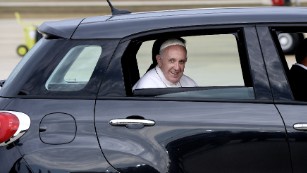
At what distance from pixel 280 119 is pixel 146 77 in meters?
0.89

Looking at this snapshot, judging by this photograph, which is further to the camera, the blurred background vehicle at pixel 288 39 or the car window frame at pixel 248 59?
the blurred background vehicle at pixel 288 39

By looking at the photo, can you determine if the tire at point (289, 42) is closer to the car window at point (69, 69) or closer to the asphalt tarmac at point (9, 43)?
the asphalt tarmac at point (9, 43)

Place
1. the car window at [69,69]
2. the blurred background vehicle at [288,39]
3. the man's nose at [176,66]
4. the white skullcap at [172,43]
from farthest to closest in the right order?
1. the blurred background vehicle at [288,39]
2. the man's nose at [176,66]
3. the white skullcap at [172,43]
4. the car window at [69,69]

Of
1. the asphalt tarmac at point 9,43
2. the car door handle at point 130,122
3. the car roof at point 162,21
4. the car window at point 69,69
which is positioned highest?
the car roof at point 162,21

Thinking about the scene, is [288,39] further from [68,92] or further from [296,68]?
[68,92]

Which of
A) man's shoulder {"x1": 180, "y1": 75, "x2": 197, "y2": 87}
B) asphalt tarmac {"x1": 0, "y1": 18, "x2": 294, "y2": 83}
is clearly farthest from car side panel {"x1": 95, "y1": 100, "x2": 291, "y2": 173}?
asphalt tarmac {"x1": 0, "y1": 18, "x2": 294, "y2": 83}

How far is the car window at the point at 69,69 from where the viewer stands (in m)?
4.27

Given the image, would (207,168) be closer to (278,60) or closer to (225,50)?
(278,60)

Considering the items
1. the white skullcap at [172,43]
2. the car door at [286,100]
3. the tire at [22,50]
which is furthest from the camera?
the tire at [22,50]

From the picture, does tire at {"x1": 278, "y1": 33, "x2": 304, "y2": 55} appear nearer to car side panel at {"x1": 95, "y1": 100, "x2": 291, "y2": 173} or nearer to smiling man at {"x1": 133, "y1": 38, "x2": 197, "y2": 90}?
smiling man at {"x1": 133, "y1": 38, "x2": 197, "y2": 90}

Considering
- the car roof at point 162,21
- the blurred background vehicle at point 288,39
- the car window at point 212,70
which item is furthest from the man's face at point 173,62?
the blurred background vehicle at point 288,39

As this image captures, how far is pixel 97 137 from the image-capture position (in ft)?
13.5

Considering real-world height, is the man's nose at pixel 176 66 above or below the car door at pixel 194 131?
above

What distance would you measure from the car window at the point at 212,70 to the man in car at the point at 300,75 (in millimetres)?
267
